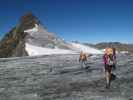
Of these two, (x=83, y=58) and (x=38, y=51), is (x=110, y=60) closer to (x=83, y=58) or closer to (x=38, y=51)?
(x=83, y=58)

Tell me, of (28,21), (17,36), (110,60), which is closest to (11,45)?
(17,36)

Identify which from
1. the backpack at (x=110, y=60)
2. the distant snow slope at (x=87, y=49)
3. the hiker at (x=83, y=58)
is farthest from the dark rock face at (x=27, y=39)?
the backpack at (x=110, y=60)

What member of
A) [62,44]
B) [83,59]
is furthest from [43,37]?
[83,59]

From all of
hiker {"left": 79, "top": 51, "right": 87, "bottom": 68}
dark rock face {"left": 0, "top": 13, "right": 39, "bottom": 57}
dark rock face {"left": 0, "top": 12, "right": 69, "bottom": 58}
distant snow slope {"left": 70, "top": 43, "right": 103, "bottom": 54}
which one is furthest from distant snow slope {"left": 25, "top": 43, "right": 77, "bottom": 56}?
hiker {"left": 79, "top": 51, "right": 87, "bottom": 68}

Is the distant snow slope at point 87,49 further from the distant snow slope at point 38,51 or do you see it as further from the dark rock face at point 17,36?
the dark rock face at point 17,36

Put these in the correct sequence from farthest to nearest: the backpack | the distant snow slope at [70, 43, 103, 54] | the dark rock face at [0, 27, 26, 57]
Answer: the dark rock face at [0, 27, 26, 57] → the distant snow slope at [70, 43, 103, 54] → the backpack

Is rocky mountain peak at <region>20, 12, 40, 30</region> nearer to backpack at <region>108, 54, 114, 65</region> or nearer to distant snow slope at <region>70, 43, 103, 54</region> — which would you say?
distant snow slope at <region>70, 43, 103, 54</region>

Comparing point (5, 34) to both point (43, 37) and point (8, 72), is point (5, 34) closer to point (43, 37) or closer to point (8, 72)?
point (43, 37)

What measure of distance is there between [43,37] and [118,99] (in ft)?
204

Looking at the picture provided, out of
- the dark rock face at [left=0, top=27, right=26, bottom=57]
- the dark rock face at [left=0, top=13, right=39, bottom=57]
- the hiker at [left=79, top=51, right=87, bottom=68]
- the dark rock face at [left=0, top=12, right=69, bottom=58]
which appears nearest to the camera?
the hiker at [left=79, top=51, right=87, bottom=68]

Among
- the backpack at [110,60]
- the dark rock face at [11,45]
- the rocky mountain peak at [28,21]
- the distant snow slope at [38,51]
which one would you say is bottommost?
the backpack at [110,60]

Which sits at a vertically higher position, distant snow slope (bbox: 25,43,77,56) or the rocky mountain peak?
the rocky mountain peak

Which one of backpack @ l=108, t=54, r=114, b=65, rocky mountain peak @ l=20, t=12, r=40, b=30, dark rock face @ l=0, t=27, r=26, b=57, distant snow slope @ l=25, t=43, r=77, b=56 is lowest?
backpack @ l=108, t=54, r=114, b=65

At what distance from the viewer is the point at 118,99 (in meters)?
15.8
